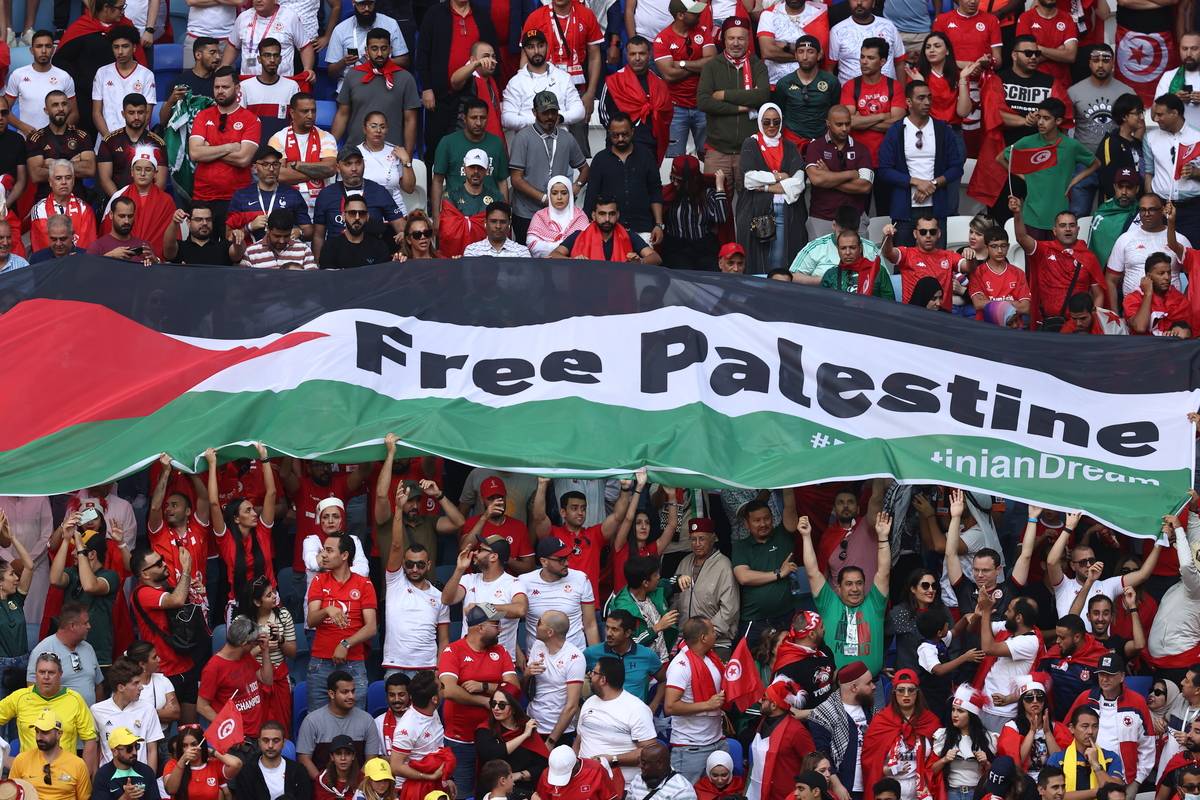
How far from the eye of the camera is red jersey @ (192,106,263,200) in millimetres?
19328

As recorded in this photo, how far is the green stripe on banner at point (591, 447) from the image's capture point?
15.5 m

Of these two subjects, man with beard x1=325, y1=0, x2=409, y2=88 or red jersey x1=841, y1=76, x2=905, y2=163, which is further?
man with beard x1=325, y1=0, x2=409, y2=88

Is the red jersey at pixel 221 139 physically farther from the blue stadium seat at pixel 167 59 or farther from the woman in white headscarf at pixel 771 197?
the woman in white headscarf at pixel 771 197

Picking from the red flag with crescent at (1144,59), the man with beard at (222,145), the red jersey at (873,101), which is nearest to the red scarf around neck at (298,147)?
the man with beard at (222,145)

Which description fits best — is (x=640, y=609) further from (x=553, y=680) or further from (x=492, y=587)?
(x=492, y=587)

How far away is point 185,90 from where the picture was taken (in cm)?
2008

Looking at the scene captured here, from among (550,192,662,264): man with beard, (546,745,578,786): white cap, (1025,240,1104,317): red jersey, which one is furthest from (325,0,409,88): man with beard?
(546,745,578,786): white cap

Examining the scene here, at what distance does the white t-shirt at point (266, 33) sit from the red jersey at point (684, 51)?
3229mm

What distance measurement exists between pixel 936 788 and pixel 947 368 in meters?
2.83

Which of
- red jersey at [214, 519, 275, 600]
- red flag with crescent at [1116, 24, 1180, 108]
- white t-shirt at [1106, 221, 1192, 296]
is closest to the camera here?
red jersey at [214, 519, 275, 600]

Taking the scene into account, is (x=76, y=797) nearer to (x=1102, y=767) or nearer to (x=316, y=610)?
(x=316, y=610)

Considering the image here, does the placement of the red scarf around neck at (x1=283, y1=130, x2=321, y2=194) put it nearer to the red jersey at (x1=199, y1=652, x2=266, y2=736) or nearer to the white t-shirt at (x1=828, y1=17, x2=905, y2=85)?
the white t-shirt at (x1=828, y1=17, x2=905, y2=85)

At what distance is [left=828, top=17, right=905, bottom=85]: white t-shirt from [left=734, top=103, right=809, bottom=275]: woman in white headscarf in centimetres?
171

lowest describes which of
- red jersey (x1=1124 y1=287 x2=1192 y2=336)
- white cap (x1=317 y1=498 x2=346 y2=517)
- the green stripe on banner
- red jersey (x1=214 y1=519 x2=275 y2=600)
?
red jersey (x1=214 y1=519 x2=275 y2=600)
